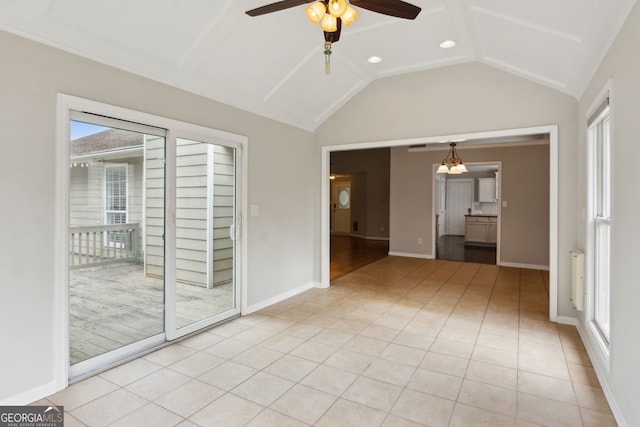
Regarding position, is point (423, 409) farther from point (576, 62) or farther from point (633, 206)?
point (576, 62)

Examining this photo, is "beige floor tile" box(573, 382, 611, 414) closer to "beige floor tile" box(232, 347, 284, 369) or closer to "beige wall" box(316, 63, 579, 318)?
"beige wall" box(316, 63, 579, 318)

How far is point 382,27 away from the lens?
10.8 ft

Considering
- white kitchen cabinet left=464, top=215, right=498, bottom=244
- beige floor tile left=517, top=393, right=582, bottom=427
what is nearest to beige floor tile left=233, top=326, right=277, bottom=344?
beige floor tile left=517, top=393, right=582, bottom=427

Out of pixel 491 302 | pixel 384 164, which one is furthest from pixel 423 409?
pixel 384 164

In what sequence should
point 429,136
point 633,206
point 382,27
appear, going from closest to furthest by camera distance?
1. point 633,206
2. point 382,27
3. point 429,136

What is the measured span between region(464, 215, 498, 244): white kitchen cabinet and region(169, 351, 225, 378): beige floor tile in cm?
928

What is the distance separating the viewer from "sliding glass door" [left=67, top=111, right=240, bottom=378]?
2709 mm

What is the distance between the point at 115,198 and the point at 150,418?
5.81ft

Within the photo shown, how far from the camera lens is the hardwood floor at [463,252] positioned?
7824 millimetres

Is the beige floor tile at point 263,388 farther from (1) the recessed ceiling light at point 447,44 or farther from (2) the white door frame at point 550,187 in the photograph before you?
(1) the recessed ceiling light at point 447,44

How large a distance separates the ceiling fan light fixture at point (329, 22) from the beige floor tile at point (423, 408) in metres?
2.39

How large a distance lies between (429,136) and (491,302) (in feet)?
7.71

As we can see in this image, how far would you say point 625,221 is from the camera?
2.00 m

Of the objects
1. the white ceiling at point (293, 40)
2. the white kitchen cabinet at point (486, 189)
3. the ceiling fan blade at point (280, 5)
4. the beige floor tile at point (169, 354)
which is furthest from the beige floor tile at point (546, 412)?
the white kitchen cabinet at point (486, 189)
